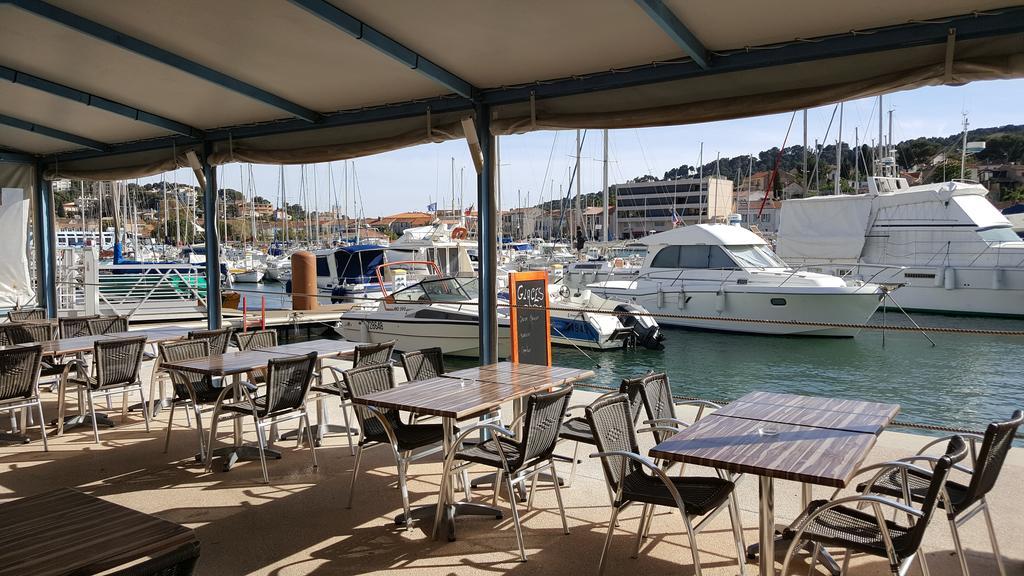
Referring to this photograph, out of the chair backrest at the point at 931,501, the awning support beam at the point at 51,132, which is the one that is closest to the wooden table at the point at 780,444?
the chair backrest at the point at 931,501

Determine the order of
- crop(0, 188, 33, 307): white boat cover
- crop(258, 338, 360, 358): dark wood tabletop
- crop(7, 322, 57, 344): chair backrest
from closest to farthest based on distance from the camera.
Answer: crop(258, 338, 360, 358): dark wood tabletop → crop(7, 322, 57, 344): chair backrest → crop(0, 188, 33, 307): white boat cover

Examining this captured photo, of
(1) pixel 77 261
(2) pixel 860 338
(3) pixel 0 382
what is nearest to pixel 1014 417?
(3) pixel 0 382

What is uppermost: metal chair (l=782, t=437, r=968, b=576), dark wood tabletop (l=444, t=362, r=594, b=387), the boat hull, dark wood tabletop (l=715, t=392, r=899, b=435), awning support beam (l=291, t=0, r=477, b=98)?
awning support beam (l=291, t=0, r=477, b=98)

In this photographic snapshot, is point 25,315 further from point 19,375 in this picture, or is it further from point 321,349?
point 321,349

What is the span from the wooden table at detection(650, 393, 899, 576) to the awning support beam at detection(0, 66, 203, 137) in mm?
6063

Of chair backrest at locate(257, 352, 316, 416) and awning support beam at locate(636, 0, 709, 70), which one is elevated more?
awning support beam at locate(636, 0, 709, 70)

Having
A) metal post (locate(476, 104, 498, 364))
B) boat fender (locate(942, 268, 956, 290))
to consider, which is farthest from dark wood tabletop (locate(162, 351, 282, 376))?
boat fender (locate(942, 268, 956, 290))

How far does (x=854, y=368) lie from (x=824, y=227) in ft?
40.5

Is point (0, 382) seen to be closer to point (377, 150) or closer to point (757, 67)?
point (377, 150)

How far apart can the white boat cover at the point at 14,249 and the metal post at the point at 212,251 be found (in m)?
2.88

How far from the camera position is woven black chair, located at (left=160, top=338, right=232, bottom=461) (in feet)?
17.1

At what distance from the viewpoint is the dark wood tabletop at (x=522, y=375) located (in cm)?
433

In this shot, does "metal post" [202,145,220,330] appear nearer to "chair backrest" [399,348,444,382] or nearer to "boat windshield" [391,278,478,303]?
"chair backrest" [399,348,444,382]

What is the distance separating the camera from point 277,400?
15.7ft
